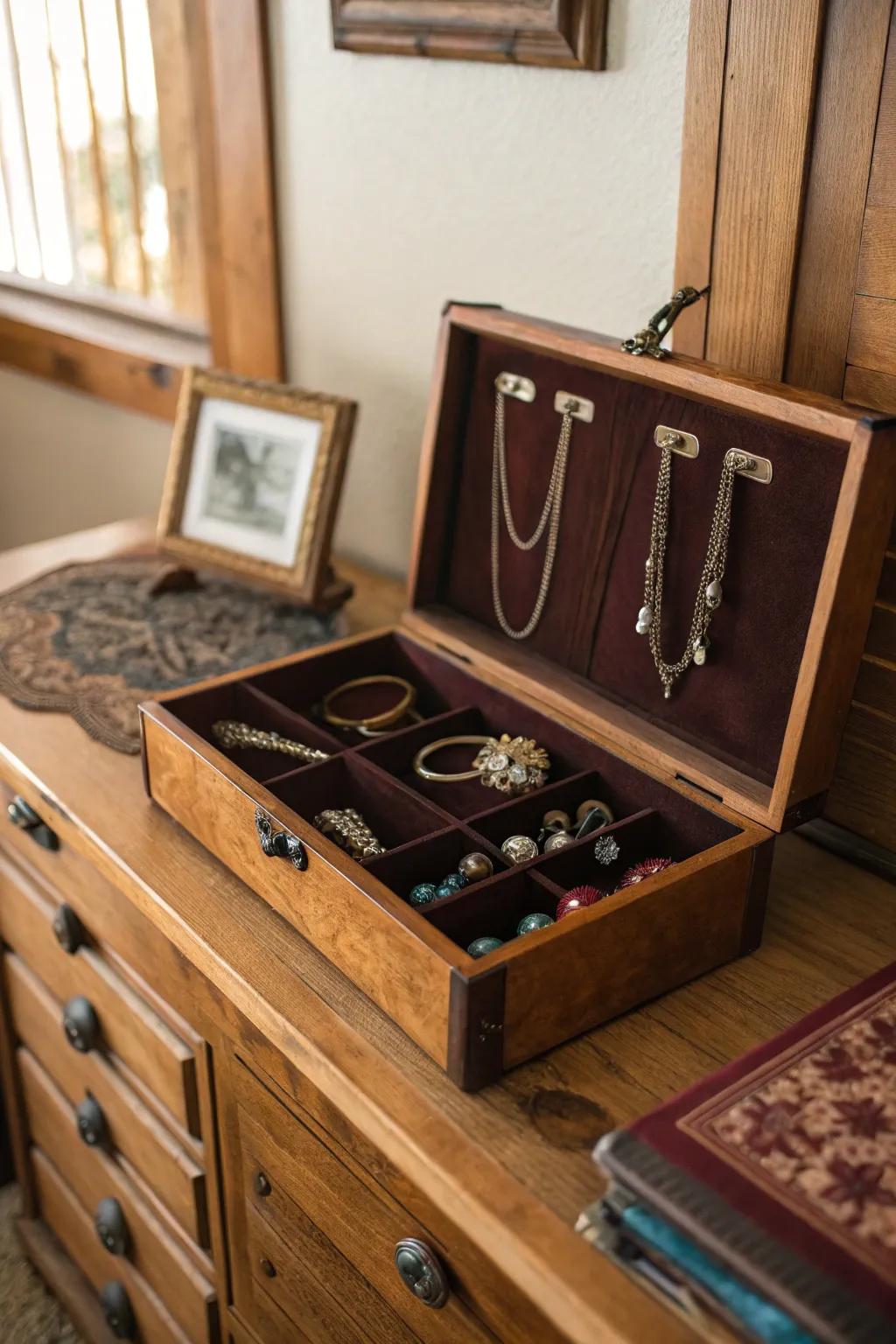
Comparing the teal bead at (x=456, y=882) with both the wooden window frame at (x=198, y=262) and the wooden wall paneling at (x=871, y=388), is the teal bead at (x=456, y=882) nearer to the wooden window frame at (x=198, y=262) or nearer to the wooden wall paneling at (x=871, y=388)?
the wooden wall paneling at (x=871, y=388)

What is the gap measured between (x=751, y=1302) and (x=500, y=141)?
1.08 m

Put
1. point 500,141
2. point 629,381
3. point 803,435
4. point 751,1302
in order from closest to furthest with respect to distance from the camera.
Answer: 1. point 751,1302
2. point 803,435
3. point 629,381
4. point 500,141

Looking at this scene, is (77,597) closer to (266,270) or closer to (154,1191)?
(266,270)

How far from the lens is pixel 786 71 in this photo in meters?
1.00

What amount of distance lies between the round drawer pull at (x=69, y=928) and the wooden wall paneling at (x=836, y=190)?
84cm

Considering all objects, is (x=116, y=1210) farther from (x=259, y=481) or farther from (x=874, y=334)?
(x=874, y=334)

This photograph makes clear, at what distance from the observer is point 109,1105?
4.39 feet

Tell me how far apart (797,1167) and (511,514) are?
686 mm

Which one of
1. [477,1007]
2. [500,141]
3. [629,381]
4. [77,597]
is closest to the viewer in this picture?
[477,1007]

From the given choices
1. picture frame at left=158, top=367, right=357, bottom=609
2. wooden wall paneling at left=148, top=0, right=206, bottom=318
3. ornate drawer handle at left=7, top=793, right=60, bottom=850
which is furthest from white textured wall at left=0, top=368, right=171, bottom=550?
ornate drawer handle at left=7, top=793, right=60, bottom=850

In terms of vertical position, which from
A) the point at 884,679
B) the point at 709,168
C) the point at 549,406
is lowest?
the point at 884,679

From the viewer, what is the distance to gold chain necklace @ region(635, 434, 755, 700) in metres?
1.00

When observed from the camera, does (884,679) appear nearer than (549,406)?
Yes

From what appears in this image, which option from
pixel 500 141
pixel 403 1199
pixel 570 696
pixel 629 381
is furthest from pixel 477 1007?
pixel 500 141
